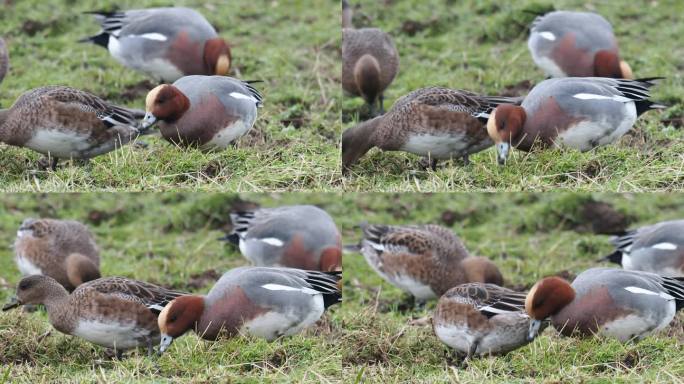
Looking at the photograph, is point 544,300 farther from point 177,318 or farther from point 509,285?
point 177,318

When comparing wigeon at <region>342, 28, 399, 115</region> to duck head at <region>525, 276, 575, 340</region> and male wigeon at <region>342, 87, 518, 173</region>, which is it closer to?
male wigeon at <region>342, 87, 518, 173</region>

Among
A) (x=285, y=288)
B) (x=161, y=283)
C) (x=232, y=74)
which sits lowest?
(x=161, y=283)

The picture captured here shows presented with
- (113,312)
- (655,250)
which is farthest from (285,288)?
(655,250)

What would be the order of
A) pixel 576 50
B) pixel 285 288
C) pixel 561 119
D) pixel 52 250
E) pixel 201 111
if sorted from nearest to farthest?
pixel 285 288 → pixel 561 119 → pixel 201 111 → pixel 52 250 → pixel 576 50

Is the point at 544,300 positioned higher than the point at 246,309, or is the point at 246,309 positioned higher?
the point at 544,300

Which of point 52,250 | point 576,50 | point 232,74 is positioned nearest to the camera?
point 52,250

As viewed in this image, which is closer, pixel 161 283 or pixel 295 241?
pixel 295 241

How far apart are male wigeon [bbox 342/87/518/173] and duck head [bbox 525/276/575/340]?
4.84ft

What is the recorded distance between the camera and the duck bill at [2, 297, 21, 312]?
909cm

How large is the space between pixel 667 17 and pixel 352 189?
15.8ft

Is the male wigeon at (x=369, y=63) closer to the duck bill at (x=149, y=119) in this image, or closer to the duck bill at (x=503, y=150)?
the duck bill at (x=503, y=150)

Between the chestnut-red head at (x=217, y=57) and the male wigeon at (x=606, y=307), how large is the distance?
383cm

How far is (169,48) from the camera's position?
36.4ft

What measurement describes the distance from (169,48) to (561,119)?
12.1 feet
